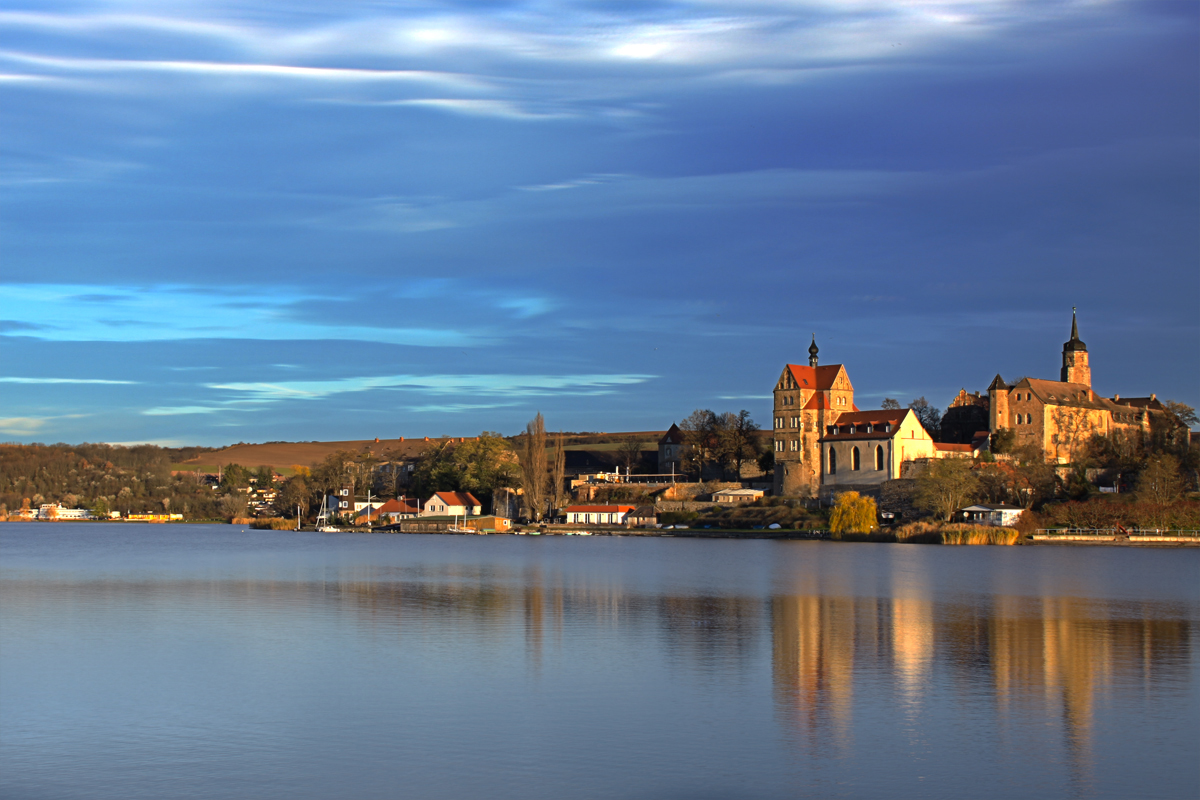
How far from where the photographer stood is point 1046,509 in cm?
6800

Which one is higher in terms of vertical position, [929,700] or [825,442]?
[825,442]

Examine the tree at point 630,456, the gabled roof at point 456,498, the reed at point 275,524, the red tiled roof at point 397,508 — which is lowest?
the reed at point 275,524

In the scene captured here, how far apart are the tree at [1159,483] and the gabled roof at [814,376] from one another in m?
24.8

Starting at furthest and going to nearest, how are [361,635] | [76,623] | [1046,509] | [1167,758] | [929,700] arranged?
[1046,509]
[76,623]
[361,635]
[929,700]
[1167,758]

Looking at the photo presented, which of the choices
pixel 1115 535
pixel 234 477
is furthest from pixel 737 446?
pixel 234 477

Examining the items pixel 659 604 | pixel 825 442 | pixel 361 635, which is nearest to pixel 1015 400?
pixel 825 442

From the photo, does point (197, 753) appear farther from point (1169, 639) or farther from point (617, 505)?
point (617, 505)

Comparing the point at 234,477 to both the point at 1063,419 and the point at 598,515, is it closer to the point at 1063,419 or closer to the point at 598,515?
the point at 598,515

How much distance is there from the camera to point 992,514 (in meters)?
66.9

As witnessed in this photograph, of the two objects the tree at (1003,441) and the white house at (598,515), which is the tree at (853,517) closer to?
the tree at (1003,441)

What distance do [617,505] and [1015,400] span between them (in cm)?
3010

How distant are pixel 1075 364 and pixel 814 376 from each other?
23.5 m

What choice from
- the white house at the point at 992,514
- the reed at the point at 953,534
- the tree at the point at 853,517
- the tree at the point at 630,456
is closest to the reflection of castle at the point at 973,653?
the reed at the point at 953,534

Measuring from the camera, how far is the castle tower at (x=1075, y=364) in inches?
3693
